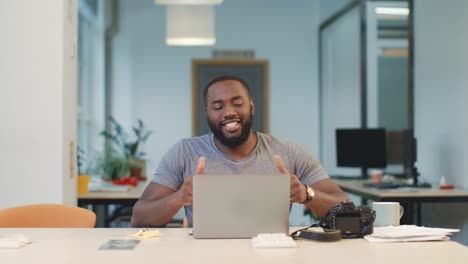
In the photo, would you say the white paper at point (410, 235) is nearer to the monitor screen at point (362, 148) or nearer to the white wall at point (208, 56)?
the monitor screen at point (362, 148)

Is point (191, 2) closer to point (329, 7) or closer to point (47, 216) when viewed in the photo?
point (47, 216)

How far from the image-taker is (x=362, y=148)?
237 inches

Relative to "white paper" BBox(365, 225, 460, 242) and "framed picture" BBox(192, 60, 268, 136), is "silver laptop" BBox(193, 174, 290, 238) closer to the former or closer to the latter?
"white paper" BBox(365, 225, 460, 242)

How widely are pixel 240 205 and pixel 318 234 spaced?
29 centimetres

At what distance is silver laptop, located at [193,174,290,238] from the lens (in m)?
2.12

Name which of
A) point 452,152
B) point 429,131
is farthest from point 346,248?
point 429,131

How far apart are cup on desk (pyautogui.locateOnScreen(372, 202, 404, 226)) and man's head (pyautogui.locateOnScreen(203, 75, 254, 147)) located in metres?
0.67

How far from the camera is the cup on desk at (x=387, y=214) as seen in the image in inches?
97.3

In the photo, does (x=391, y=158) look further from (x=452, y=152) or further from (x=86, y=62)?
(x=86, y=62)

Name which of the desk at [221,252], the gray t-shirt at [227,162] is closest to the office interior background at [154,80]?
the gray t-shirt at [227,162]

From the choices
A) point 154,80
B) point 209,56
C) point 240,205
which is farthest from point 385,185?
point 154,80

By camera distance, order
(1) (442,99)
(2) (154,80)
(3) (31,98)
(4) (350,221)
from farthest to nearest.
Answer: (2) (154,80)
(1) (442,99)
(3) (31,98)
(4) (350,221)

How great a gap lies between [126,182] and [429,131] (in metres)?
2.60

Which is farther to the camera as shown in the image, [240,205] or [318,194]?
[318,194]
